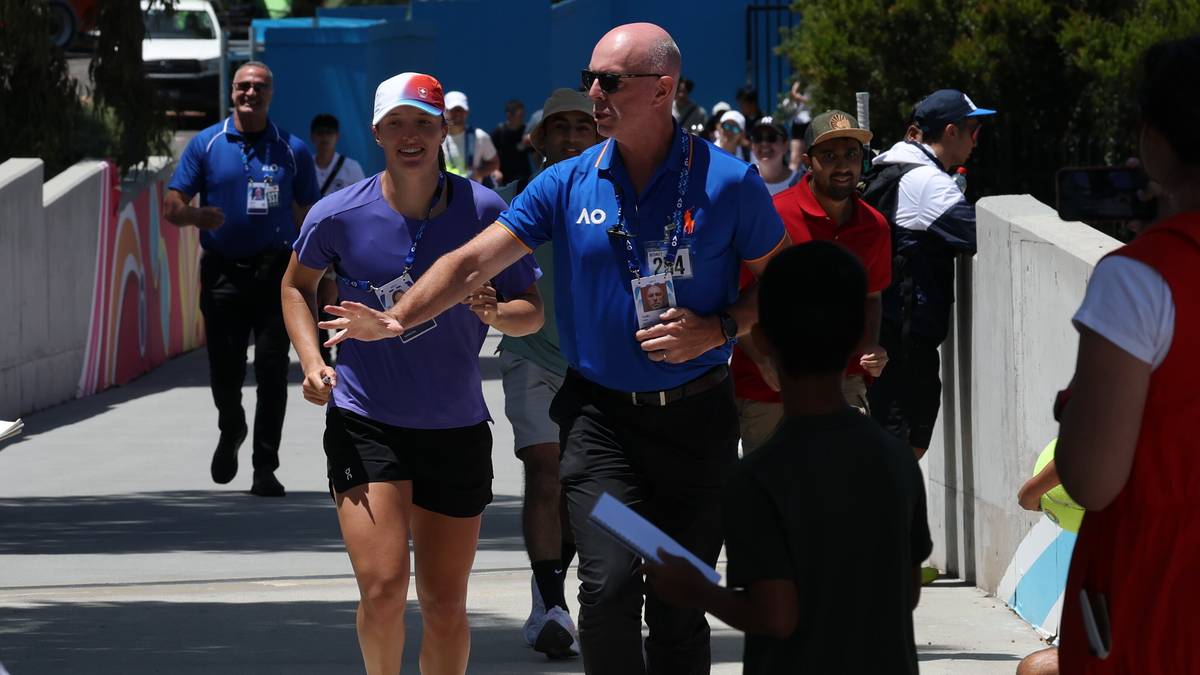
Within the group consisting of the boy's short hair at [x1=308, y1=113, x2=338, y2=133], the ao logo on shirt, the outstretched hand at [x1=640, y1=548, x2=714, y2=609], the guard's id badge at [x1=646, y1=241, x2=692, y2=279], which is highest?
the ao logo on shirt

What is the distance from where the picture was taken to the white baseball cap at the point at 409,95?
20.2 feet

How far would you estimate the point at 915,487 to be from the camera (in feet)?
12.3

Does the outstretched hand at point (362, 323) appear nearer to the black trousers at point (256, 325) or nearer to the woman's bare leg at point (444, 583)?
the woman's bare leg at point (444, 583)

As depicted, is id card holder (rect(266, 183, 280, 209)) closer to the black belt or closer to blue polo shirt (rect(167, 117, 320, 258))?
blue polo shirt (rect(167, 117, 320, 258))

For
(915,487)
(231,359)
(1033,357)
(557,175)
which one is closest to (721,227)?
(557,175)

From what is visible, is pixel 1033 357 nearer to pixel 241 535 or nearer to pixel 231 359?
pixel 241 535

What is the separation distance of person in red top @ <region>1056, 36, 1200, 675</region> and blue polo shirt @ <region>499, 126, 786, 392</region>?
2.02m

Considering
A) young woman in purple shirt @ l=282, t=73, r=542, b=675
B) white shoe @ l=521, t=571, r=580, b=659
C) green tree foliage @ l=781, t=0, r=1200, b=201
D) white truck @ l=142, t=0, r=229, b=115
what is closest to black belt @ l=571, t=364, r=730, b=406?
young woman in purple shirt @ l=282, t=73, r=542, b=675

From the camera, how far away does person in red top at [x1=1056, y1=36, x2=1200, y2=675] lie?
11.2 ft

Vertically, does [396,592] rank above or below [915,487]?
below

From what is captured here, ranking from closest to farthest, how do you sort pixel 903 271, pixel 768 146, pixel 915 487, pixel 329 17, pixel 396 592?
pixel 915 487, pixel 396 592, pixel 903 271, pixel 768 146, pixel 329 17

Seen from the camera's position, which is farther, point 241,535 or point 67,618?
point 241,535

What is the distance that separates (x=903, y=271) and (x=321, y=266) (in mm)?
2993

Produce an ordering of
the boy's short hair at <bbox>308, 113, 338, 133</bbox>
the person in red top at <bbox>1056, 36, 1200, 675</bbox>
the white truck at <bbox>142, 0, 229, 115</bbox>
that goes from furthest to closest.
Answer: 1. the white truck at <bbox>142, 0, 229, 115</bbox>
2. the boy's short hair at <bbox>308, 113, 338, 133</bbox>
3. the person in red top at <bbox>1056, 36, 1200, 675</bbox>
